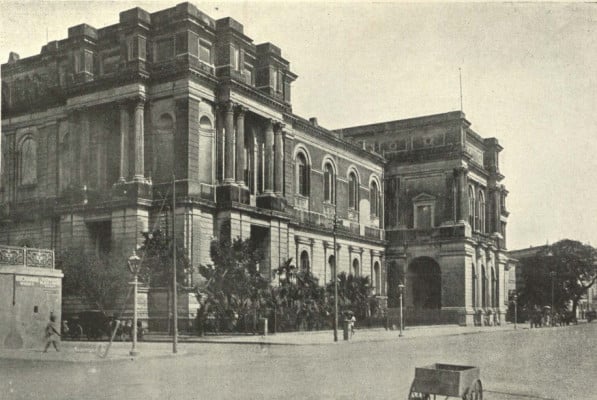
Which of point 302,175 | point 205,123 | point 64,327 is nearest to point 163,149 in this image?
point 205,123

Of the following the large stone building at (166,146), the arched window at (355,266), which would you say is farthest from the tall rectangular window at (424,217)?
the large stone building at (166,146)

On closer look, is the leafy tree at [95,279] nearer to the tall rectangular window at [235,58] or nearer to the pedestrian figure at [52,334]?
the pedestrian figure at [52,334]

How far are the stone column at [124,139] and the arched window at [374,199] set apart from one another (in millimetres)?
27168

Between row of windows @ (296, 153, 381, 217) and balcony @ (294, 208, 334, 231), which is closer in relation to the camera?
balcony @ (294, 208, 334, 231)

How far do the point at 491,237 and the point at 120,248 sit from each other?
41104mm

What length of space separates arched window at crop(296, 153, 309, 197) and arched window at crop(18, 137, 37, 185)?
1734cm

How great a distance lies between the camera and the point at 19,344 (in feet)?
82.9

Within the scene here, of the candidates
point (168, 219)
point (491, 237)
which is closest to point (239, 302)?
point (168, 219)

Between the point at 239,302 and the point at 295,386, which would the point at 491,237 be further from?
the point at 295,386

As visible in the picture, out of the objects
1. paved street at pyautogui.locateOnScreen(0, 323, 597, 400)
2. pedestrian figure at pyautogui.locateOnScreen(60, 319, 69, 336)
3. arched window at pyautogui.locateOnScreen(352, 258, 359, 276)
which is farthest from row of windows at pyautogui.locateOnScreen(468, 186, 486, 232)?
pedestrian figure at pyautogui.locateOnScreen(60, 319, 69, 336)

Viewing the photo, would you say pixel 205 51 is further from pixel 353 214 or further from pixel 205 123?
pixel 353 214

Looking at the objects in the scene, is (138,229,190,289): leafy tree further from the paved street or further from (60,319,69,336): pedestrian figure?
the paved street

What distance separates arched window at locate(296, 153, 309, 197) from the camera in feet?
168

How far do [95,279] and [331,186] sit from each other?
24.8 m
